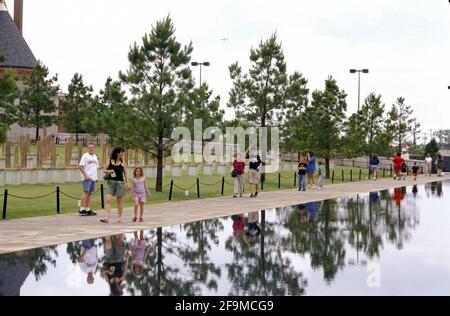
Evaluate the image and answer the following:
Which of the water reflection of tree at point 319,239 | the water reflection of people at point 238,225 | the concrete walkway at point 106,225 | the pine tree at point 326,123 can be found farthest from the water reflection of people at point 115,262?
the pine tree at point 326,123

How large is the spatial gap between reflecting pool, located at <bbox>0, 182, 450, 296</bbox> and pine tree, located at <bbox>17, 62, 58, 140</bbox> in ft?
161

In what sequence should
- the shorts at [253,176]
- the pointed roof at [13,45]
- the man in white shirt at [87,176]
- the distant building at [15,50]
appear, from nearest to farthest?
the man in white shirt at [87,176], the shorts at [253,176], the distant building at [15,50], the pointed roof at [13,45]

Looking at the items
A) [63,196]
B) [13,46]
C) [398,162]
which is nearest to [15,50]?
[13,46]

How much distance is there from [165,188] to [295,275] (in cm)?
2031

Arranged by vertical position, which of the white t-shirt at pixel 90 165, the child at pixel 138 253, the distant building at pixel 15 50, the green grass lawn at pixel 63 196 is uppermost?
the distant building at pixel 15 50

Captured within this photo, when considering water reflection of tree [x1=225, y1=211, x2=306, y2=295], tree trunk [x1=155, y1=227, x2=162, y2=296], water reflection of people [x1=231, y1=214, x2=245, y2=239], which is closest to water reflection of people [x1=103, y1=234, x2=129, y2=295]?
tree trunk [x1=155, y1=227, x2=162, y2=296]

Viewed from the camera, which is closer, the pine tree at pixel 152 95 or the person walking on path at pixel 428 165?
the pine tree at pixel 152 95

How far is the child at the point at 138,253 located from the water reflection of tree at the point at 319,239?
2.51 m

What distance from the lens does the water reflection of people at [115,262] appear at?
8.62 meters

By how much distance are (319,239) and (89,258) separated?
4797 millimetres

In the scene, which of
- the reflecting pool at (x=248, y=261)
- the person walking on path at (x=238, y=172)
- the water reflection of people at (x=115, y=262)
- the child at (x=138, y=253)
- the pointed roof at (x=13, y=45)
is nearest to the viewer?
the reflecting pool at (x=248, y=261)

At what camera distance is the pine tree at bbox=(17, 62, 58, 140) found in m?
63.0

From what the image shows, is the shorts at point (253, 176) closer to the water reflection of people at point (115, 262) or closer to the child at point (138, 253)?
the child at point (138, 253)

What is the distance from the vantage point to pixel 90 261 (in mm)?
10531
